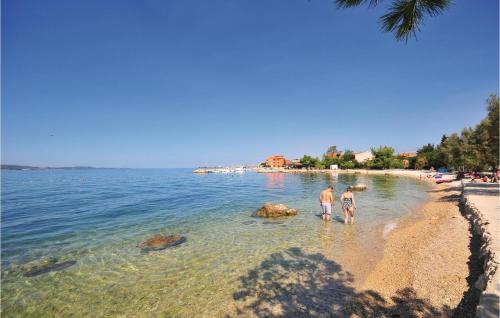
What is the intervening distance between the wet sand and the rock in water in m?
8.35

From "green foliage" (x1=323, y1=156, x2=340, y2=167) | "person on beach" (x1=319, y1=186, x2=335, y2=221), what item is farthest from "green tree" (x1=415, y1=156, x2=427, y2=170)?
"person on beach" (x1=319, y1=186, x2=335, y2=221)

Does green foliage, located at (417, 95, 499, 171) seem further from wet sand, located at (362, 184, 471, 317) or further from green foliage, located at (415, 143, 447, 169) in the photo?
green foliage, located at (415, 143, 447, 169)

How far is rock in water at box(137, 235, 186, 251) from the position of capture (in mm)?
10875

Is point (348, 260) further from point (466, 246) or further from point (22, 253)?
point (22, 253)

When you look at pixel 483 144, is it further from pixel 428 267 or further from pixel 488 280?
pixel 488 280

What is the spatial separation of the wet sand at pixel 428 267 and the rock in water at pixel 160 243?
27.4 feet

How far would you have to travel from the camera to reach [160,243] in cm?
1133

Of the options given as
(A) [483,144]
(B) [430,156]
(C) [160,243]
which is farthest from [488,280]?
(B) [430,156]

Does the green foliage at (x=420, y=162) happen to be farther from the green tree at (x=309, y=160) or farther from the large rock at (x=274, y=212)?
the large rock at (x=274, y=212)

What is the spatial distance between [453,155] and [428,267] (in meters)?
41.5

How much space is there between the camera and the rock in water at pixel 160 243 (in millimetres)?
10875

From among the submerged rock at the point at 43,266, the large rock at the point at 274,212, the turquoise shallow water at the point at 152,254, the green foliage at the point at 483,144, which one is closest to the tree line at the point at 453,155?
the green foliage at the point at 483,144

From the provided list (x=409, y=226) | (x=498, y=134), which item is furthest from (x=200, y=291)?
(x=498, y=134)

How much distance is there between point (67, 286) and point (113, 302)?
2.35 metres
